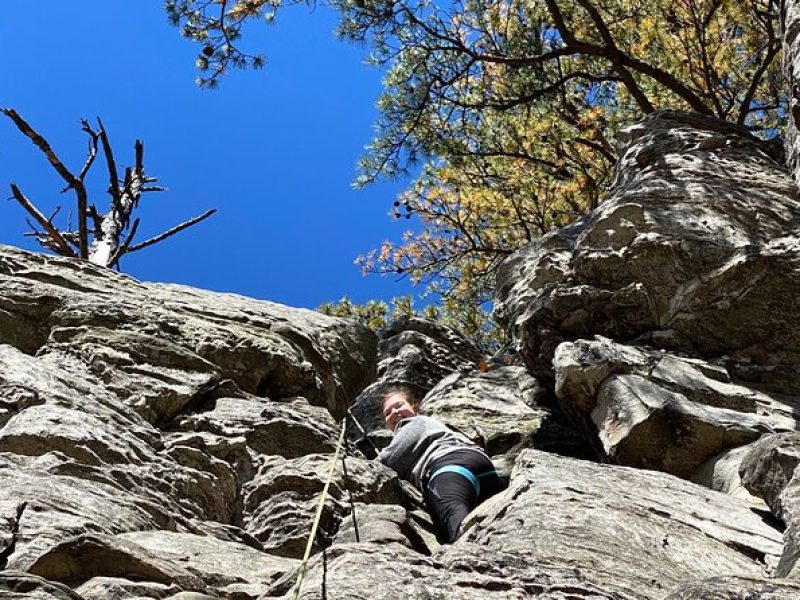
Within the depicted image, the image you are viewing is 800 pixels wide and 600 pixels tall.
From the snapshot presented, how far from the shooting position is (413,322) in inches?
434

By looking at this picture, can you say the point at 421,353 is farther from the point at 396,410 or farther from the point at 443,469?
the point at 443,469

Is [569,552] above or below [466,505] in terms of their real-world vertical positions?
below

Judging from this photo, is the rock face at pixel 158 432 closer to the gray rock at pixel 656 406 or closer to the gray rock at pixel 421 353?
the gray rock at pixel 656 406

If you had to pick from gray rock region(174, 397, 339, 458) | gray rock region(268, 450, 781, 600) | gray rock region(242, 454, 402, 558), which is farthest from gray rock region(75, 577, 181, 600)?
gray rock region(174, 397, 339, 458)

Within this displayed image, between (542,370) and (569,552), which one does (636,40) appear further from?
(569,552)

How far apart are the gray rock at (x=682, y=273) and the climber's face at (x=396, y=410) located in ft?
4.21

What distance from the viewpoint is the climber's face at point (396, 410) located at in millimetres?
6871

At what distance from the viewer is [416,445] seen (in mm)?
5902

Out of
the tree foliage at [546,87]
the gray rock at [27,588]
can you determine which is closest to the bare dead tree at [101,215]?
the tree foliage at [546,87]

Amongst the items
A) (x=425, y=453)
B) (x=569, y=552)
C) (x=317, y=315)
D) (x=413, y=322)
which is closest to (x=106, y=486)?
(x=569, y=552)

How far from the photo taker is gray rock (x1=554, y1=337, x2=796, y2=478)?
538cm

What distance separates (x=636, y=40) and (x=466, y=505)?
32.0ft

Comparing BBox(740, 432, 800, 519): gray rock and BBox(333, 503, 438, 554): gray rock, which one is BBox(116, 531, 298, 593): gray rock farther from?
BBox(740, 432, 800, 519): gray rock

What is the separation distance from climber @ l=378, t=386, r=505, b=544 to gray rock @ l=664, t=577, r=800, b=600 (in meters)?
2.47
